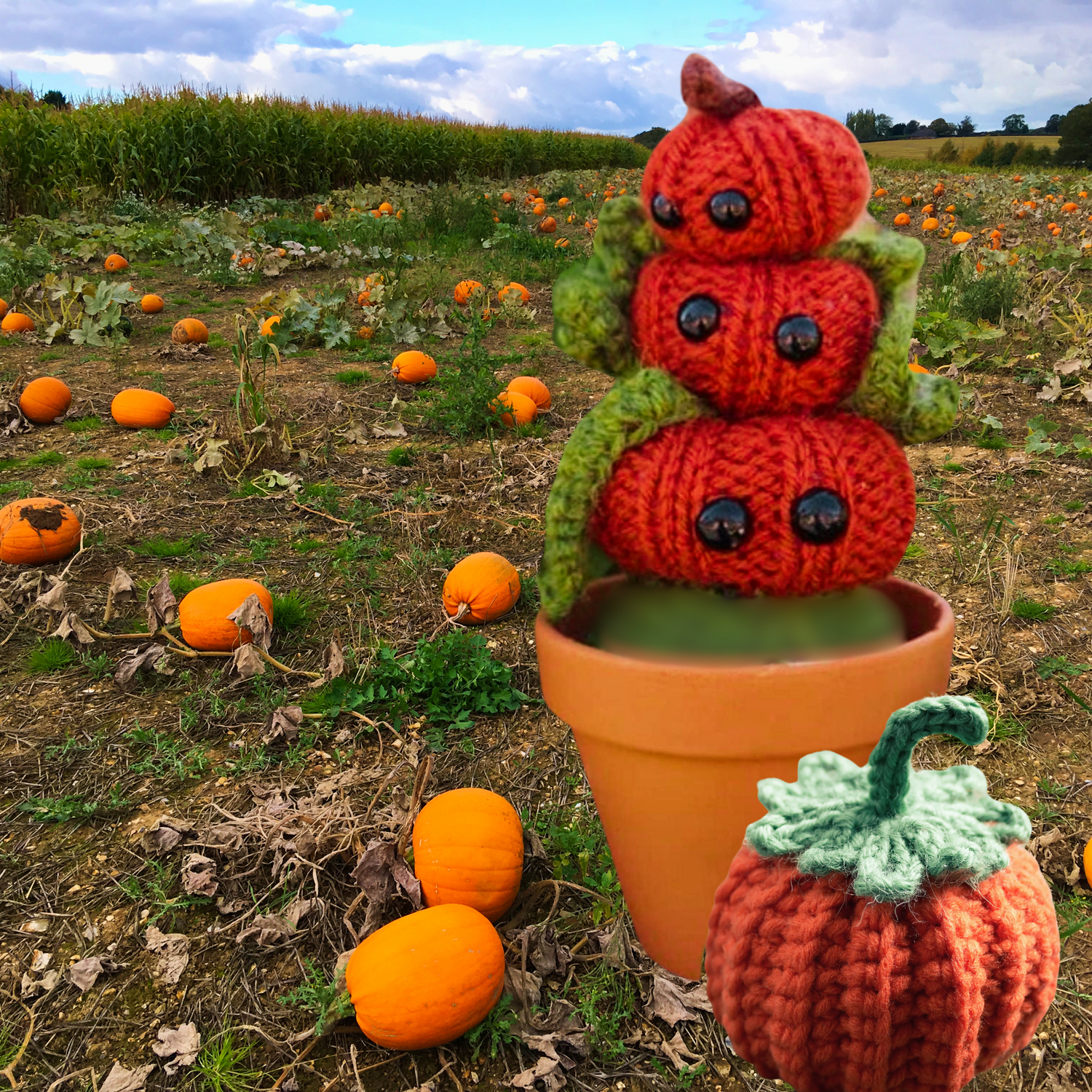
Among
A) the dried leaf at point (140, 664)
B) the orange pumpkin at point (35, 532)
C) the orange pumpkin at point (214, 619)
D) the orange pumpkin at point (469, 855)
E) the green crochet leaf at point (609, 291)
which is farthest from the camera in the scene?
the orange pumpkin at point (35, 532)

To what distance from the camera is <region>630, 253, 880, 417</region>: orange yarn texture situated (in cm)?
158

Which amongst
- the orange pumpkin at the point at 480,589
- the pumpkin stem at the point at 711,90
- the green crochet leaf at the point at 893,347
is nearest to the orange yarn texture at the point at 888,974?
the green crochet leaf at the point at 893,347

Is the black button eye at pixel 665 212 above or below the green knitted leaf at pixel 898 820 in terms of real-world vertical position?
above

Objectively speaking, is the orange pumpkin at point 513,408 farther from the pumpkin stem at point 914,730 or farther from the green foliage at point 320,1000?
the pumpkin stem at point 914,730

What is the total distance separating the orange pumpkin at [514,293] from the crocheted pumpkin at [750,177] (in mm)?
6877

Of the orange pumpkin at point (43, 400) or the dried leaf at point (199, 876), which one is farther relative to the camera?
the orange pumpkin at point (43, 400)

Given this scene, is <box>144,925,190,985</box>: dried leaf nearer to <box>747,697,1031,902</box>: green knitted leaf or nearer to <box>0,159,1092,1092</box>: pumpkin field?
<box>0,159,1092,1092</box>: pumpkin field

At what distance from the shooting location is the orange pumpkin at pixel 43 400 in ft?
18.8

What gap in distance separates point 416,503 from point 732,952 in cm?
358

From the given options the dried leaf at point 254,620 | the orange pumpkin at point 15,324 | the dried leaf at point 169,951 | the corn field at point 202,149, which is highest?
the corn field at point 202,149

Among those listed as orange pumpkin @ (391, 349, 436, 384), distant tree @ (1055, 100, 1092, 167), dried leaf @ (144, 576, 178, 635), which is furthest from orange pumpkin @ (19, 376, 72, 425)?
distant tree @ (1055, 100, 1092, 167)

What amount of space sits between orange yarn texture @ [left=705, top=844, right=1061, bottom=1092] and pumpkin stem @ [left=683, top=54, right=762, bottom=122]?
1269mm

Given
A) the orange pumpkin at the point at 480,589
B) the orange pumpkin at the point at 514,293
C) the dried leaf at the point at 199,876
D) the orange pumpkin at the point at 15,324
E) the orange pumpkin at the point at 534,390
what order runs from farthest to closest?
the orange pumpkin at the point at 514,293 < the orange pumpkin at the point at 15,324 < the orange pumpkin at the point at 534,390 < the orange pumpkin at the point at 480,589 < the dried leaf at the point at 199,876

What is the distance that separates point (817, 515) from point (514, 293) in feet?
23.8
